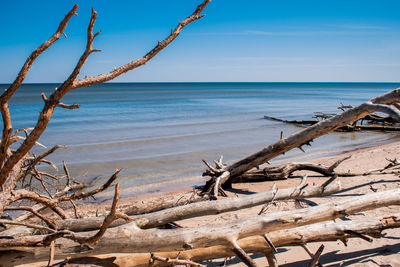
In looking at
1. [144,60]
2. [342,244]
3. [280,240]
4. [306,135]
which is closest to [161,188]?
[306,135]

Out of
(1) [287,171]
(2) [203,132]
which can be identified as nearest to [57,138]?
(2) [203,132]

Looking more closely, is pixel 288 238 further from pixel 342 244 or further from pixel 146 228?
pixel 146 228

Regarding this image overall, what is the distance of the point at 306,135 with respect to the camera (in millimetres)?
5434

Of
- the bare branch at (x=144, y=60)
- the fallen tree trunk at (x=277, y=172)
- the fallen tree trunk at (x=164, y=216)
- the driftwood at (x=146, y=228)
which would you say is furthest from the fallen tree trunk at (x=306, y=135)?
the bare branch at (x=144, y=60)

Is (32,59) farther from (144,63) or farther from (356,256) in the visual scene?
(356,256)

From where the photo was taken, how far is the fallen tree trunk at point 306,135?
4754 millimetres

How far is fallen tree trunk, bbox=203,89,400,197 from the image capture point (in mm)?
4754

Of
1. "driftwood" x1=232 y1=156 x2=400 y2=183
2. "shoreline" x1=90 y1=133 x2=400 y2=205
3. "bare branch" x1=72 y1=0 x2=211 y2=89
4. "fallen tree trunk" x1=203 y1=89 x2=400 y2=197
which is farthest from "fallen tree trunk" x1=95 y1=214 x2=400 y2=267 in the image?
"shoreline" x1=90 y1=133 x2=400 y2=205

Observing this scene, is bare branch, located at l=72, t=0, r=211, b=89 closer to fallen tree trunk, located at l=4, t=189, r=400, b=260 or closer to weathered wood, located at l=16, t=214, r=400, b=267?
fallen tree trunk, located at l=4, t=189, r=400, b=260

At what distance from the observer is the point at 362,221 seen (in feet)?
9.86

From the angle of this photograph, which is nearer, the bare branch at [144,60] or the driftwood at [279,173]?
the bare branch at [144,60]

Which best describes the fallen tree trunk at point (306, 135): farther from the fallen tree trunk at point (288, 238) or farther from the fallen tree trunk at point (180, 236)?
the fallen tree trunk at point (180, 236)

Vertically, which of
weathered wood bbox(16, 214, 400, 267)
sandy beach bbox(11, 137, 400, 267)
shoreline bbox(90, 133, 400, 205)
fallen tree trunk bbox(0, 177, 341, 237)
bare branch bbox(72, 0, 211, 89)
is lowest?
shoreline bbox(90, 133, 400, 205)

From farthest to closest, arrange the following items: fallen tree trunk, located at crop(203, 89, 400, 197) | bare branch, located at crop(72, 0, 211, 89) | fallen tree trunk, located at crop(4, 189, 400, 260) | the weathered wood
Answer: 1. fallen tree trunk, located at crop(203, 89, 400, 197)
2. the weathered wood
3. fallen tree trunk, located at crop(4, 189, 400, 260)
4. bare branch, located at crop(72, 0, 211, 89)
